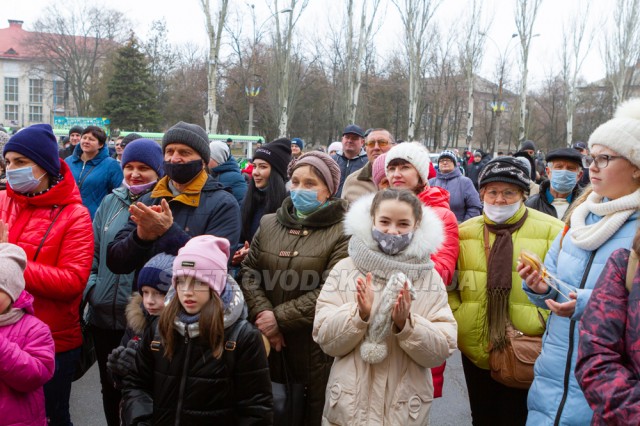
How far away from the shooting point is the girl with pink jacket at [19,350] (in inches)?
105

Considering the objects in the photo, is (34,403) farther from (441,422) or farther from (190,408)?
(441,422)

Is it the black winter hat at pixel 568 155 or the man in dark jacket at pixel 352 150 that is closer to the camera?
the black winter hat at pixel 568 155

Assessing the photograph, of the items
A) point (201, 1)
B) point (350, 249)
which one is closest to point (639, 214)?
point (350, 249)

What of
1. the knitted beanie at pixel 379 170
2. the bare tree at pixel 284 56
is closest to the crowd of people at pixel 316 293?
the knitted beanie at pixel 379 170

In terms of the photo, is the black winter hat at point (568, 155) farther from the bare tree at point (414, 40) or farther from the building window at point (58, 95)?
the building window at point (58, 95)

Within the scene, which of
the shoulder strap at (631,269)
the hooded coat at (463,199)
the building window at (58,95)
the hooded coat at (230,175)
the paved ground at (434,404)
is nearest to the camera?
the shoulder strap at (631,269)

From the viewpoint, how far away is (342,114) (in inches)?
1607

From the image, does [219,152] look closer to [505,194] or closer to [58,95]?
[505,194]

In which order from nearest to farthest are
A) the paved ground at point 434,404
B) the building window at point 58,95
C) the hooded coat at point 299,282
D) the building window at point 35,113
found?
the hooded coat at point 299,282 → the paved ground at point 434,404 → the building window at point 58,95 → the building window at point 35,113

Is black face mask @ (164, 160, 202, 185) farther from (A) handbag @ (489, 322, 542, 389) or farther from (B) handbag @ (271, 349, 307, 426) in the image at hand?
(A) handbag @ (489, 322, 542, 389)

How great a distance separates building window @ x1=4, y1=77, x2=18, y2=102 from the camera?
73.4 metres

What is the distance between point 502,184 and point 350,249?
117cm

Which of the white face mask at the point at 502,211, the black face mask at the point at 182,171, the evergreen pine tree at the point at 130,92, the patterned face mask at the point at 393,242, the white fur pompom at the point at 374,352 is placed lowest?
the white fur pompom at the point at 374,352

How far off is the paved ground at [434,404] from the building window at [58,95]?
204 feet
